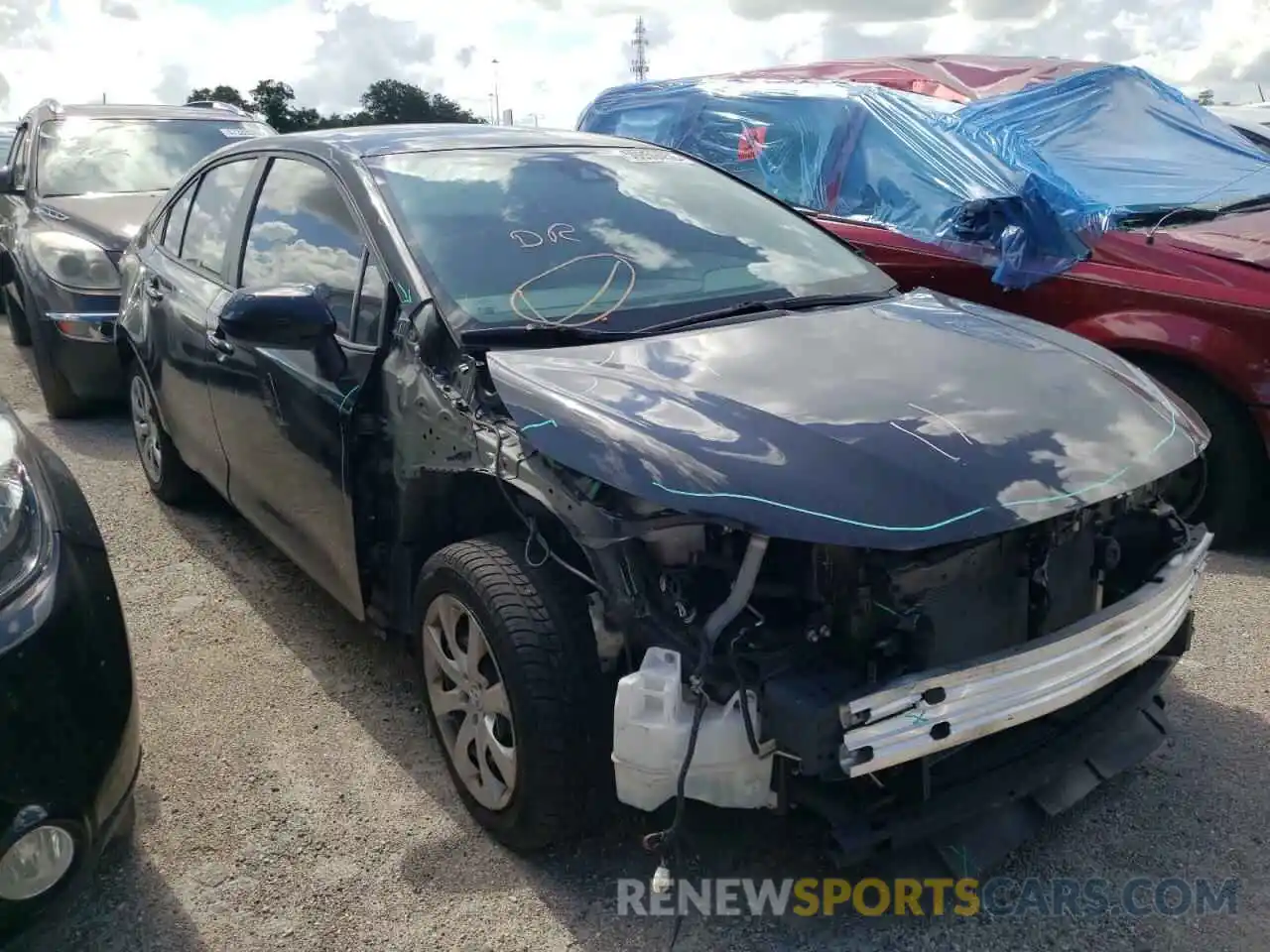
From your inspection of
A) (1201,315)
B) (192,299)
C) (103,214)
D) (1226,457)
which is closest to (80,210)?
(103,214)

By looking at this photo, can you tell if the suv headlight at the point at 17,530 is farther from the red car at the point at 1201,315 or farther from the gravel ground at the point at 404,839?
the red car at the point at 1201,315

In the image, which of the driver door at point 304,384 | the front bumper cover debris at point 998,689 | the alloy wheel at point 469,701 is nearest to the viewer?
the front bumper cover debris at point 998,689

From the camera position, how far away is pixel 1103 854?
2555 mm

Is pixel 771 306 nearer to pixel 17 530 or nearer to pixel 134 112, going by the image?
pixel 17 530

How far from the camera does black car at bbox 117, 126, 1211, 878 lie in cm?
213

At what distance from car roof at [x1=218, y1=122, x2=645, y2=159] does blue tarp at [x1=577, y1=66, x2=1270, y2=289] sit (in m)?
1.74

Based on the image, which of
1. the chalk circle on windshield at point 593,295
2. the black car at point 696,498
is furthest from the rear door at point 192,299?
the chalk circle on windshield at point 593,295

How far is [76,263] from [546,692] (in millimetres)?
5031

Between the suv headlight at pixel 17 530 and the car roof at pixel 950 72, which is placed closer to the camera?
the suv headlight at pixel 17 530

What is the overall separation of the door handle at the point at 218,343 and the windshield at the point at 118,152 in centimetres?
405

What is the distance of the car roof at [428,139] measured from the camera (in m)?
3.38

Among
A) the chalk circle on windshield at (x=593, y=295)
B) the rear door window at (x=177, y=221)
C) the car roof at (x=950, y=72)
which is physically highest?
the car roof at (x=950, y=72)

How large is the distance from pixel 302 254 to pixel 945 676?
229 cm

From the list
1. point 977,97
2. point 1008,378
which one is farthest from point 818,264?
point 977,97
